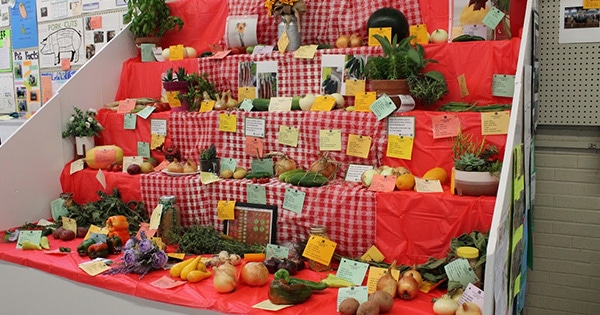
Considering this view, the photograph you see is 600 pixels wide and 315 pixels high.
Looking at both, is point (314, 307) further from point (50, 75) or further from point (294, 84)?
point (50, 75)

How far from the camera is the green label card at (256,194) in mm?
2898

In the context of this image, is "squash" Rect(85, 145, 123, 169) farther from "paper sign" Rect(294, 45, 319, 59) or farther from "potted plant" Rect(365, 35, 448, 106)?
"potted plant" Rect(365, 35, 448, 106)

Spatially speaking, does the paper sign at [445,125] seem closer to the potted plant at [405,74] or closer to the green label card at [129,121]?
the potted plant at [405,74]

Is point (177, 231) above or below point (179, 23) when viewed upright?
below

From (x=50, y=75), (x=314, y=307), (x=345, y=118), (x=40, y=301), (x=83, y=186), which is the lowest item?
(x=40, y=301)

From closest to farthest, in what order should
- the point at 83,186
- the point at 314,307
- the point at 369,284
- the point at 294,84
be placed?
1. the point at 314,307
2. the point at 369,284
3. the point at 294,84
4. the point at 83,186

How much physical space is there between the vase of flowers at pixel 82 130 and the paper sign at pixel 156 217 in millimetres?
942

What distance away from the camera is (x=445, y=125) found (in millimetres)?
2637

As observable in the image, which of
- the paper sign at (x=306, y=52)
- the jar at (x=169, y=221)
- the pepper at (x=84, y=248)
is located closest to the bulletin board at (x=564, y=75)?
the paper sign at (x=306, y=52)

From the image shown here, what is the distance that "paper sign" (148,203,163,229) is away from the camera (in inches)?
120

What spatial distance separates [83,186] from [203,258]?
1.30 meters

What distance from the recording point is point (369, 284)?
2389 millimetres

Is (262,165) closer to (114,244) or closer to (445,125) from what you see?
(114,244)

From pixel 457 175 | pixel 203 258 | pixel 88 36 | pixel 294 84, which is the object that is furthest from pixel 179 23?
pixel 457 175
